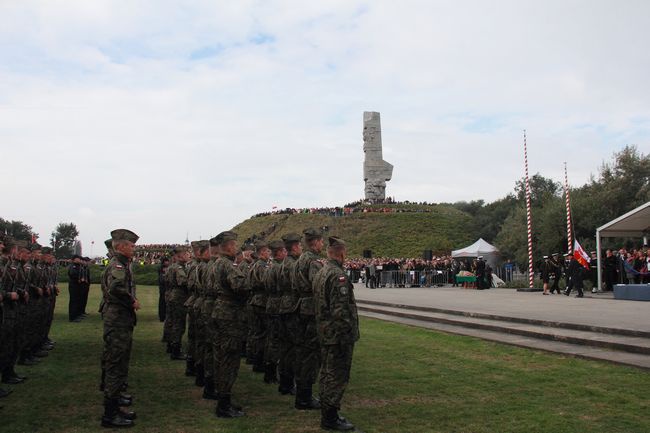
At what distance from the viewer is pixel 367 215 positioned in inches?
2687

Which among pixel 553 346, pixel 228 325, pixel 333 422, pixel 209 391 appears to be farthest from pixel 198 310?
pixel 553 346

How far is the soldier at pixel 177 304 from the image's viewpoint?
1112cm

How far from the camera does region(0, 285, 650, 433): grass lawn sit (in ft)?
21.5

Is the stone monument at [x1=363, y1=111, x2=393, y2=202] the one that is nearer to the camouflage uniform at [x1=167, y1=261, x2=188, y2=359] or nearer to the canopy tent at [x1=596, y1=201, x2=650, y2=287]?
the canopy tent at [x1=596, y1=201, x2=650, y2=287]

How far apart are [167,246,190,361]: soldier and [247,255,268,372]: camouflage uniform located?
173 centimetres

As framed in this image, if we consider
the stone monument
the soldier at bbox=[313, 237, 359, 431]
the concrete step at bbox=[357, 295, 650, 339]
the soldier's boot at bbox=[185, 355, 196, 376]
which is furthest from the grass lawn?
the stone monument

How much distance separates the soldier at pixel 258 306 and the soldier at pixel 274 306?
327 mm

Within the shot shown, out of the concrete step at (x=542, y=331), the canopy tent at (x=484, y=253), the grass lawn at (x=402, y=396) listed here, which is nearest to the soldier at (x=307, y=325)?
the grass lawn at (x=402, y=396)

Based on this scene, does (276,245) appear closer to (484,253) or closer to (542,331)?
(542,331)

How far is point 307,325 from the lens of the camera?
770 cm

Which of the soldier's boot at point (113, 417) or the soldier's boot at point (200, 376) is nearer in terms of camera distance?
the soldier's boot at point (113, 417)

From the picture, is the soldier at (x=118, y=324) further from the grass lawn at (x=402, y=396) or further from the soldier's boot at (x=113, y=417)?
the grass lawn at (x=402, y=396)

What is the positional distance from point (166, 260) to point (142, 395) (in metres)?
9.25

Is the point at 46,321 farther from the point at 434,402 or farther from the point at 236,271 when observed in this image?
the point at 434,402
